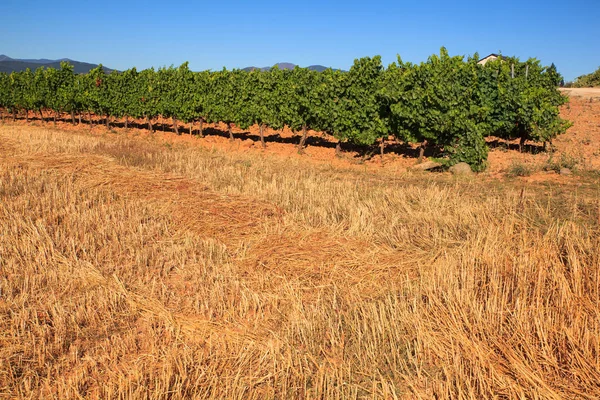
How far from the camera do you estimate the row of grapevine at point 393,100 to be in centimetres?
1466

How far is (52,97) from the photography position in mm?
30797

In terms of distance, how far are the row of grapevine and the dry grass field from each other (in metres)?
6.59

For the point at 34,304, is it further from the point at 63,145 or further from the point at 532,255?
the point at 63,145

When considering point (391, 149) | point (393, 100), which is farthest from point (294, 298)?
point (391, 149)

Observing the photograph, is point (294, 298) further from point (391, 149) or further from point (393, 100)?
point (391, 149)

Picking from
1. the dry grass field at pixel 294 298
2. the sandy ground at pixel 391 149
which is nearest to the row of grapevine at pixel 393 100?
the sandy ground at pixel 391 149

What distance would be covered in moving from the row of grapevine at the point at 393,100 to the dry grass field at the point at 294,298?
6589mm

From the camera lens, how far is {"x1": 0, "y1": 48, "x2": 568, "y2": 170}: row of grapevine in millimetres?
14656

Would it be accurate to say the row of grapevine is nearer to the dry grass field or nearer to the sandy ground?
the sandy ground

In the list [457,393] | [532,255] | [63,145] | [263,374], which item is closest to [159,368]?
[263,374]

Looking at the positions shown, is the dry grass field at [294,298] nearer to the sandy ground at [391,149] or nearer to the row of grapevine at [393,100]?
the sandy ground at [391,149]

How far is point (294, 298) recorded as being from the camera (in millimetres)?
5004

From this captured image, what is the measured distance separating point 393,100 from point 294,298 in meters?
12.2

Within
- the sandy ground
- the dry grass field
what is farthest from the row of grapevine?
the dry grass field
